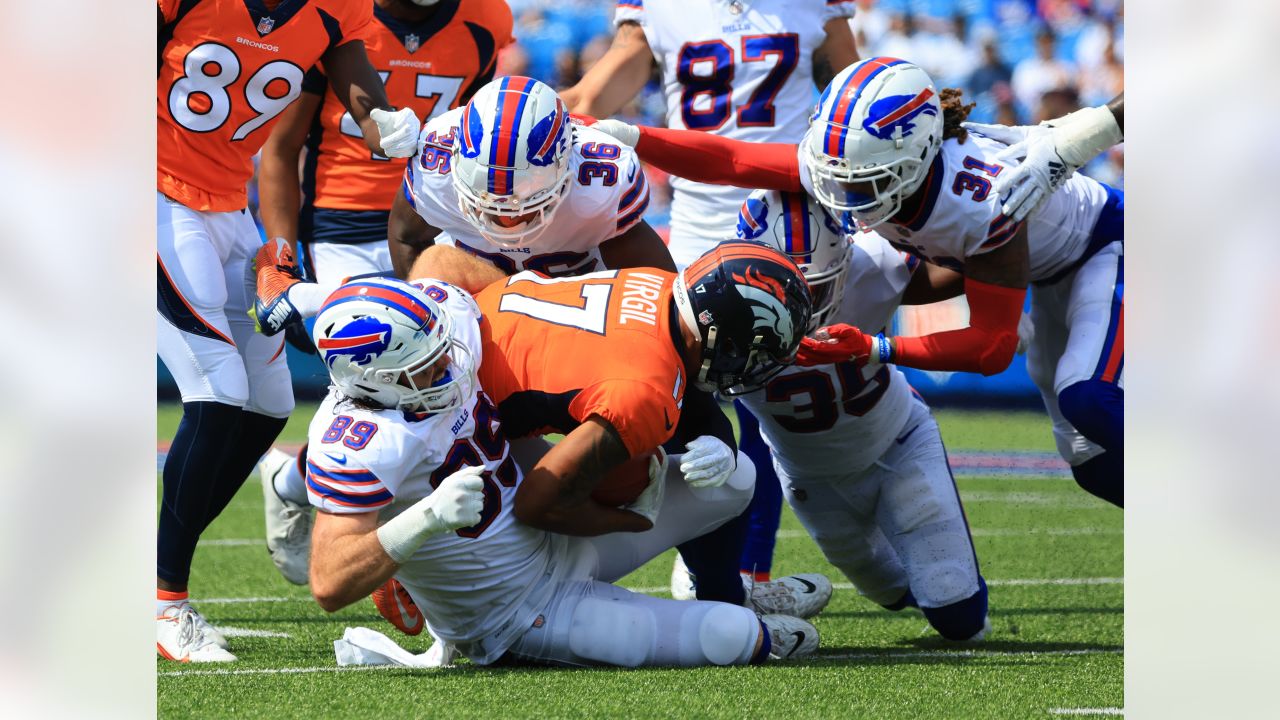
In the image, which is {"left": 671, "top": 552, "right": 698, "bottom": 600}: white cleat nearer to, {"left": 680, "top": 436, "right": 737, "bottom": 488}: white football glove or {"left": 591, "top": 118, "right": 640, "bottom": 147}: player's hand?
{"left": 680, "top": 436, "right": 737, "bottom": 488}: white football glove

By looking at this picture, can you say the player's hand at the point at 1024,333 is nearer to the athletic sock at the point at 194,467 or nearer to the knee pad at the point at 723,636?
the knee pad at the point at 723,636

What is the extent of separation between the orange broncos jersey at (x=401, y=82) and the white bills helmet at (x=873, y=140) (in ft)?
5.88

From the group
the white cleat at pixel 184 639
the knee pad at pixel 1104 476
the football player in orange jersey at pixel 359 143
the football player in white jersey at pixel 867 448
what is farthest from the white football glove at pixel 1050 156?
the white cleat at pixel 184 639

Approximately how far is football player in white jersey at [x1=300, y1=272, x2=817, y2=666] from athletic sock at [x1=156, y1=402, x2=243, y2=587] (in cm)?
77

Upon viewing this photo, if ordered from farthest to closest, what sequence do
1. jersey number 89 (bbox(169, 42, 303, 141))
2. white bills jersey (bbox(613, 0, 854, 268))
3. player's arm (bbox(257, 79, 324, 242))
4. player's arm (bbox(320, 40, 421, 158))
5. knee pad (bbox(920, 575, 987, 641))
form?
1. white bills jersey (bbox(613, 0, 854, 268))
2. player's arm (bbox(257, 79, 324, 242))
3. player's arm (bbox(320, 40, 421, 158))
4. jersey number 89 (bbox(169, 42, 303, 141))
5. knee pad (bbox(920, 575, 987, 641))

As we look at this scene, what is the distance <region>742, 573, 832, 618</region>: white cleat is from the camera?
12.5 ft

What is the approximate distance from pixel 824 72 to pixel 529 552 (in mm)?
2209

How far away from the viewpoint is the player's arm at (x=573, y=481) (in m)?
2.86

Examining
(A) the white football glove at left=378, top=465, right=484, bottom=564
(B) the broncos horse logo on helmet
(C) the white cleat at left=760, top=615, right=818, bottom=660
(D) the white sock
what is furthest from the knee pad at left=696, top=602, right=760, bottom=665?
(D) the white sock

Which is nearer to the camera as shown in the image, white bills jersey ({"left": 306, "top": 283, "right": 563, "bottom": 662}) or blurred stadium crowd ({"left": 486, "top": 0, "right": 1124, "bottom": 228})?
white bills jersey ({"left": 306, "top": 283, "right": 563, "bottom": 662})

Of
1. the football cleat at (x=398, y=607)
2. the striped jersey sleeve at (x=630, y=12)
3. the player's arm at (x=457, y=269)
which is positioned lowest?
the football cleat at (x=398, y=607)
